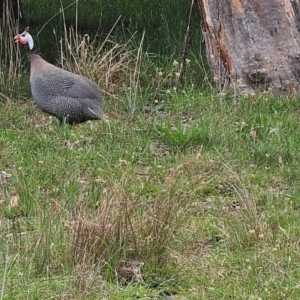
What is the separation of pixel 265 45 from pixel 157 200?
11.2ft

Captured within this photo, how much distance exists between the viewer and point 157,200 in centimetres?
491

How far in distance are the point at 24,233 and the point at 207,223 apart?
1.06 meters

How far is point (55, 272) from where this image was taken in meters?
4.62

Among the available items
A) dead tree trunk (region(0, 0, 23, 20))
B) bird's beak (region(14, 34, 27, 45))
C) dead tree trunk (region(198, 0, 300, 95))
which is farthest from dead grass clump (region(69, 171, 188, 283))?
dead tree trunk (region(0, 0, 23, 20))

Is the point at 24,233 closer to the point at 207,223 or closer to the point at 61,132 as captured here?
the point at 207,223

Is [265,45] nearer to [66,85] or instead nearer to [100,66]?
[100,66]

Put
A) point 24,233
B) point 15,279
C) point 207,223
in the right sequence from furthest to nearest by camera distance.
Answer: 1. point 207,223
2. point 24,233
3. point 15,279

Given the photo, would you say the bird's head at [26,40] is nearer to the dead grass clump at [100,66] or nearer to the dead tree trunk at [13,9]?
the dead grass clump at [100,66]

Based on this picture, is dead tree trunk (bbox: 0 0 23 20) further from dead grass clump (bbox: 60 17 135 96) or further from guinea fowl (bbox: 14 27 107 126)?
guinea fowl (bbox: 14 27 107 126)

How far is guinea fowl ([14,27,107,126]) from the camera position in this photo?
7336 millimetres

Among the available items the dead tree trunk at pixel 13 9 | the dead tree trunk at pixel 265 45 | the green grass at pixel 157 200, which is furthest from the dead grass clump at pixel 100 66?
the dead tree trunk at pixel 13 9

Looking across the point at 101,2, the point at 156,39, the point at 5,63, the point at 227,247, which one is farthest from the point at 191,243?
the point at 101,2

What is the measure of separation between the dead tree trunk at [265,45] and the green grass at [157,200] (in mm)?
385

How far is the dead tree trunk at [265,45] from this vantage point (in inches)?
314
